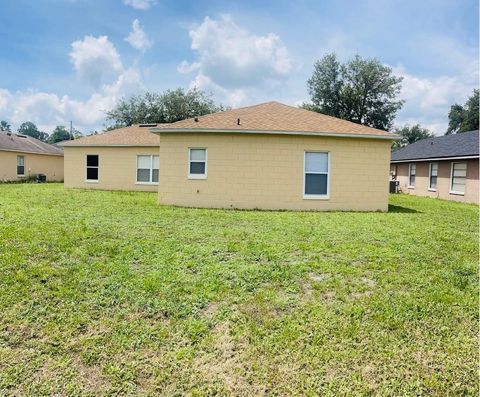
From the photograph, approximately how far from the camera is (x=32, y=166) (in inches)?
1036

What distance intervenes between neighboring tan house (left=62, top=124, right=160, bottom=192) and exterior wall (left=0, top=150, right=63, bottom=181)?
859 cm

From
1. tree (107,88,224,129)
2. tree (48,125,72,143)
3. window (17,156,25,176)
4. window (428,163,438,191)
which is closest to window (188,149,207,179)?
window (428,163,438,191)

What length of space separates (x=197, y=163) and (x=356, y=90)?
107ft

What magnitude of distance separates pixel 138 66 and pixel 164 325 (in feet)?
52.7

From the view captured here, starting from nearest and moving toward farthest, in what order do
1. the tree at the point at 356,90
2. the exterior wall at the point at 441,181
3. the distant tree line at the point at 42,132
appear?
1. the exterior wall at the point at 441,181
2. the tree at the point at 356,90
3. the distant tree line at the point at 42,132

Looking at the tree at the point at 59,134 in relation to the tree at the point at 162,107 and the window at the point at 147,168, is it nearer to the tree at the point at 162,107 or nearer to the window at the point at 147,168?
the tree at the point at 162,107

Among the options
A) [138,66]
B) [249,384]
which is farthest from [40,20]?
[249,384]

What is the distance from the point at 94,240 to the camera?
582 centimetres

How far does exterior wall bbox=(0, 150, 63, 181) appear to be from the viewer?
936 inches

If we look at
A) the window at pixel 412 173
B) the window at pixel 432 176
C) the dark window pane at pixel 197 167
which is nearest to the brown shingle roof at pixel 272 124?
the dark window pane at pixel 197 167

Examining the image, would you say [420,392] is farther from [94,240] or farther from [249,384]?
[94,240]

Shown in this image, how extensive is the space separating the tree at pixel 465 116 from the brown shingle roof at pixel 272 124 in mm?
44072

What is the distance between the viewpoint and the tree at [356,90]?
38250mm

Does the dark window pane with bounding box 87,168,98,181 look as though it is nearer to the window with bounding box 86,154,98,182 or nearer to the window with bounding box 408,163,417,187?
the window with bounding box 86,154,98,182
